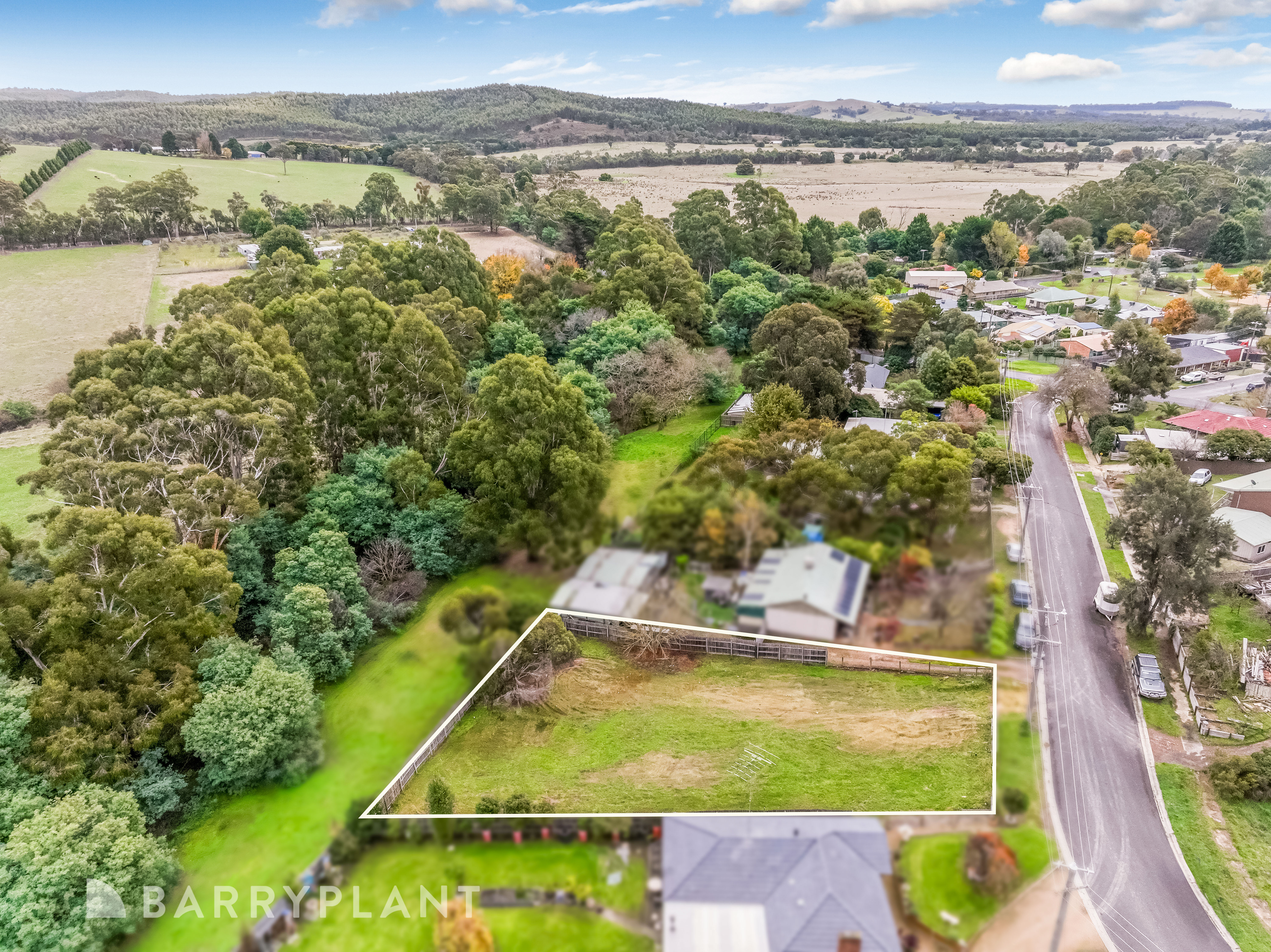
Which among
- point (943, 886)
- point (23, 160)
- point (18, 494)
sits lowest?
point (18, 494)

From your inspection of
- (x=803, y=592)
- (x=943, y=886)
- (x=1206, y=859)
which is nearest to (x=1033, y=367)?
(x=1206, y=859)

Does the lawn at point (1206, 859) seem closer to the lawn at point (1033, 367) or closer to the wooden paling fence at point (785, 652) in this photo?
the wooden paling fence at point (785, 652)

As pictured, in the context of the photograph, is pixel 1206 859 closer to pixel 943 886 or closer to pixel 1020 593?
pixel 1020 593

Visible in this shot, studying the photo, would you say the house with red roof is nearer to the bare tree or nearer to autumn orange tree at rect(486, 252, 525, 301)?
the bare tree

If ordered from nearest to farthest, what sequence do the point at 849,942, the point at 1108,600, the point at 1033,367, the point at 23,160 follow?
1. the point at 849,942
2. the point at 1108,600
3. the point at 1033,367
4. the point at 23,160

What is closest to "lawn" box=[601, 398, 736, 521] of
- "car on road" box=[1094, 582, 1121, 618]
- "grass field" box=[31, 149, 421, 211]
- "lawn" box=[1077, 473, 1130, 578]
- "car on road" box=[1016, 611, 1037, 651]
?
"car on road" box=[1016, 611, 1037, 651]

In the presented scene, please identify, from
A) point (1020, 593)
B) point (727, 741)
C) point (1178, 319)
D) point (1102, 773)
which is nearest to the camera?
point (1020, 593)

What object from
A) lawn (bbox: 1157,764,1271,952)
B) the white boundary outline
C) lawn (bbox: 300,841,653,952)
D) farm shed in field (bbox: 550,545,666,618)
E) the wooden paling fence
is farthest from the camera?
lawn (bbox: 1157,764,1271,952)
